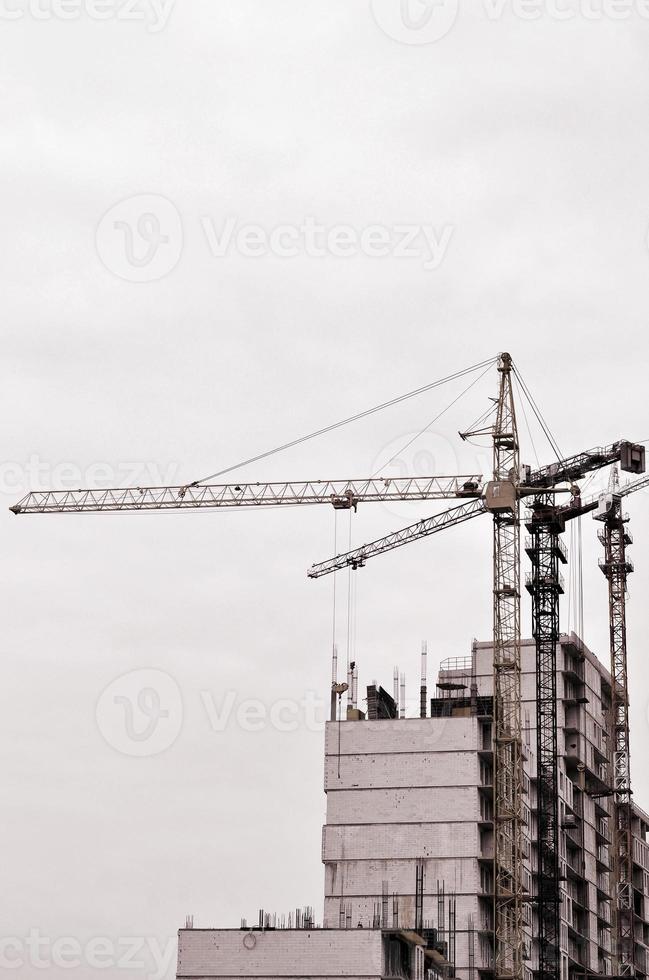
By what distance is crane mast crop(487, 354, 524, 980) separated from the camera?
122m

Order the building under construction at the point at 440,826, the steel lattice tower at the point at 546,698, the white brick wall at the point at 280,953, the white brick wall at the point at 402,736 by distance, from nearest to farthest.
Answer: the white brick wall at the point at 280,953 → the building under construction at the point at 440,826 → the white brick wall at the point at 402,736 → the steel lattice tower at the point at 546,698

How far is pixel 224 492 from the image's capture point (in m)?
132

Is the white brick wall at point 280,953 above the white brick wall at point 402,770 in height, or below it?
below

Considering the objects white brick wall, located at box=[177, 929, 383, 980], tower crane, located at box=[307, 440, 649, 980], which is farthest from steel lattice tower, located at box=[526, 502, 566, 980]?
white brick wall, located at box=[177, 929, 383, 980]

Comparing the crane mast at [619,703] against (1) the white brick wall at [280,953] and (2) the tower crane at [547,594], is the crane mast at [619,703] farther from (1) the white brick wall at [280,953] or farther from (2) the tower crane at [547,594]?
(1) the white brick wall at [280,953]

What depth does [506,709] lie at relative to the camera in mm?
125188

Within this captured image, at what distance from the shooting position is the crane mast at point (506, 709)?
122m

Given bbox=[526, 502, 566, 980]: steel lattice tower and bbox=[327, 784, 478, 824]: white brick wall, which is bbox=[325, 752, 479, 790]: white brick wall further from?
bbox=[526, 502, 566, 980]: steel lattice tower

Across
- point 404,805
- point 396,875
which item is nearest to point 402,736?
point 404,805

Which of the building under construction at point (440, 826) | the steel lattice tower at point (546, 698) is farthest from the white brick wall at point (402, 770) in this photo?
the steel lattice tower at point (546, 698)

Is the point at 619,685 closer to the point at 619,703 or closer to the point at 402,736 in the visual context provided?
the point at 619,703

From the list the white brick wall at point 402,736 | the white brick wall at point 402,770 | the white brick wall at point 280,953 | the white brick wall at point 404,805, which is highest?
the white brick wall at point 402,736

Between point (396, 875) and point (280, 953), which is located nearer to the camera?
point (280, 953)

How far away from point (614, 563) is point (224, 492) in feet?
148
